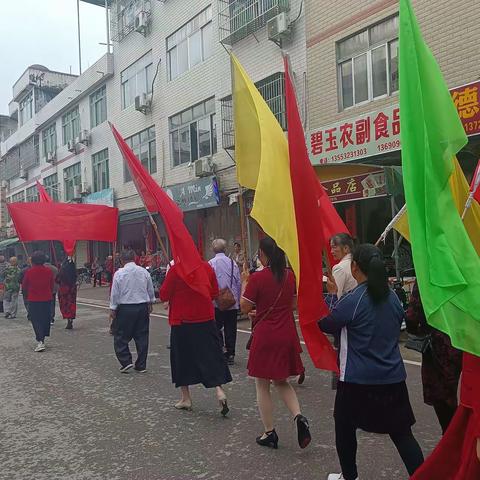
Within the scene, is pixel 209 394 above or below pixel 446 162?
below

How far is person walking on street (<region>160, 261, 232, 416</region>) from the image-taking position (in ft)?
17.2

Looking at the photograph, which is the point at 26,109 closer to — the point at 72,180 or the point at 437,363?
the point at 72,180

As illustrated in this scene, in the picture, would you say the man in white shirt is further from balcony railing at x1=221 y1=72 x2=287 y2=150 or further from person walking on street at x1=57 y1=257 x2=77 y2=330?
balcony railing at x1=221 y1=72 x2=287 y2=150

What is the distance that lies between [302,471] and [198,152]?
15.1m

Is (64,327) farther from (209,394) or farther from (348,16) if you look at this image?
(348,16)

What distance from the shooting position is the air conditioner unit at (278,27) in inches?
528

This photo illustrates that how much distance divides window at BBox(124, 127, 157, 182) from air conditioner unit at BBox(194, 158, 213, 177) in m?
3.93

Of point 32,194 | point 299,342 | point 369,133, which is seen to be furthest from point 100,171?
point 299,342

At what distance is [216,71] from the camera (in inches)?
661

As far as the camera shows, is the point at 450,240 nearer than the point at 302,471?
Yes

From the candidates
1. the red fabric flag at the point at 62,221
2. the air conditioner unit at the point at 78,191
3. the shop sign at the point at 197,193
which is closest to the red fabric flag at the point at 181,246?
the red fabric flag at the point at 62,221

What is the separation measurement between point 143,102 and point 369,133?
39.4ft

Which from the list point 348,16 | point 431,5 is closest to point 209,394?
point 431,5

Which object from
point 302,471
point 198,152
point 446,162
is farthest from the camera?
point 198,152
